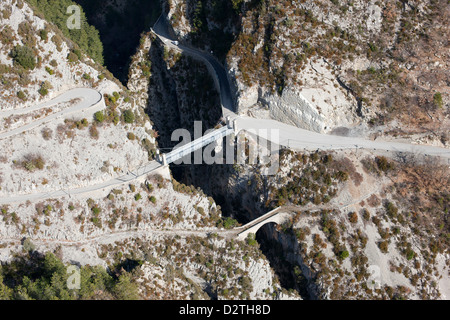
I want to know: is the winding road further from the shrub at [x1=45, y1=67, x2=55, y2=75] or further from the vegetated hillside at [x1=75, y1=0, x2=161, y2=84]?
the vegetated hillside at [x1=75, y1=0, x2=161, y2=84]

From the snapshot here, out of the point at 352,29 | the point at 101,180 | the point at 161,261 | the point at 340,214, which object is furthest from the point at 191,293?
the point at 352,29

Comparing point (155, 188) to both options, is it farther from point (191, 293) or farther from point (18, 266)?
point (18, 266)

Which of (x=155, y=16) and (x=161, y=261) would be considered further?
(x=155, y=16)

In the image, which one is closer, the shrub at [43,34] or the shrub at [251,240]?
the shrub at [43,34]

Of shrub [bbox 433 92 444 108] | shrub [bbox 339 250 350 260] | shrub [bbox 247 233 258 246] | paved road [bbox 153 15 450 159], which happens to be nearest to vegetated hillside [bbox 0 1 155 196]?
paved road [bbox 153 15 450 159]

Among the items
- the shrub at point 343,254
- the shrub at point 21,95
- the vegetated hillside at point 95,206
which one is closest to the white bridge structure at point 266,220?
the vegetated hillside at point 95,206

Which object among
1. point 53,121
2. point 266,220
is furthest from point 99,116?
point 266,220

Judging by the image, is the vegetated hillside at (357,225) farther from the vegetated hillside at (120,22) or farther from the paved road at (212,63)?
the vegetated hillside at (120,22)
